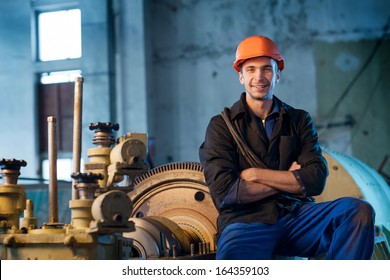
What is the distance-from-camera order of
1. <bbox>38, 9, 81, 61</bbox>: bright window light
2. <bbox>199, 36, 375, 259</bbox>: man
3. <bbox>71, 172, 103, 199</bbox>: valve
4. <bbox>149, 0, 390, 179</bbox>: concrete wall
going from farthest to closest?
1. <bbox>38, 9, 81, 61</bbox>: bright window light
2. <bbox>149, 0, 390, 179</bbox>: concrete wall
3. <bbox>199, 36, 375, 259</bbox>: man
4. <bbox>71, 172, 103, 199</bbox>: valve

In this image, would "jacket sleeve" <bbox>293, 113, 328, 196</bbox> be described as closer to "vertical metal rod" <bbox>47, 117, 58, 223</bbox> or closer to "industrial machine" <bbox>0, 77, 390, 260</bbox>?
"industrial machine" <bbox>0, 77, 390, 260</bbox>

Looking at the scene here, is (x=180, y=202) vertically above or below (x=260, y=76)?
below

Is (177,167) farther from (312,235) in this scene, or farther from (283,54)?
(283,54)

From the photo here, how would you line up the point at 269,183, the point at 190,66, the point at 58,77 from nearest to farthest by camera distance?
the point at 269,183
the point at 190,66
the point at 58,77

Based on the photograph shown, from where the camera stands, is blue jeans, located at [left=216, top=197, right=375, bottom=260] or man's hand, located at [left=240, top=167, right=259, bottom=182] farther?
man's hand, located at [left=240, top=167, right=259, bottom=182]

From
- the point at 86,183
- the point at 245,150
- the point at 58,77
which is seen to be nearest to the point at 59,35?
the point at 58,77

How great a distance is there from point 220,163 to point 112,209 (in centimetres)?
69

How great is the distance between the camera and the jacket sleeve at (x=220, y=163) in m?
2.96

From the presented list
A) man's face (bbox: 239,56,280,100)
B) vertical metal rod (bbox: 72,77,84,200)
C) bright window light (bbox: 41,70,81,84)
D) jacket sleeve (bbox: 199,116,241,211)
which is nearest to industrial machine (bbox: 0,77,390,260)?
vertical metal rod (bbox: 72,77,84,200)

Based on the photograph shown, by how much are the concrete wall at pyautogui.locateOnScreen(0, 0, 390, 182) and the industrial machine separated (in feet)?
18.7

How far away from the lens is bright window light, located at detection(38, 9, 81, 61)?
10016 millimetres

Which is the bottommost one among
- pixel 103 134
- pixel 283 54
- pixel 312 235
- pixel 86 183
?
pixel 312 235

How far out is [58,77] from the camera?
399 inches

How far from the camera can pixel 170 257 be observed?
3266 millimetres
